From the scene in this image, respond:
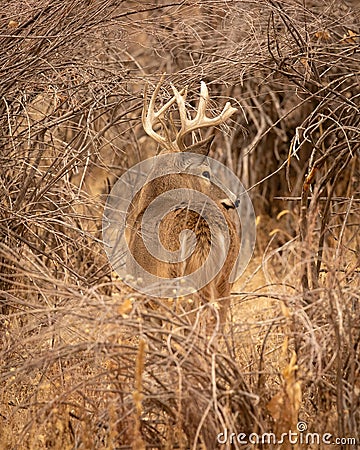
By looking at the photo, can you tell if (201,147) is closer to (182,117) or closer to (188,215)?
(182,117)

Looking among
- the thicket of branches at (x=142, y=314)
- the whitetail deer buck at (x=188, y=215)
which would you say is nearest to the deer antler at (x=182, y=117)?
the whitetail deer buck at (x=188, y=215)

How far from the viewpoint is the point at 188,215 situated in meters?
5.55

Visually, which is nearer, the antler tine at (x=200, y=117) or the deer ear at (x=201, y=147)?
the antler tine at (x=200, y=117)

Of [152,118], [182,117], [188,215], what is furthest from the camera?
[152,118]

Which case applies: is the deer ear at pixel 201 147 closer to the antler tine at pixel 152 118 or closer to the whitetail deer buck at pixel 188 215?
the whitetail deer buck at pixel 188 215

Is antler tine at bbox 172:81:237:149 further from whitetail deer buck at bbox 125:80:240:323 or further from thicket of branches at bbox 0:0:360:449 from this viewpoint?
thicket of branches at bbox 0:0:360:449

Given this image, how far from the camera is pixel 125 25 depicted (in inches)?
216

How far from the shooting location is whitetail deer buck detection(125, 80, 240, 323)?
546cm

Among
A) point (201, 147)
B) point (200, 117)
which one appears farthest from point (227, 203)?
point (200, 117)

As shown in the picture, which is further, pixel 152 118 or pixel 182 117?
pixel 152 118

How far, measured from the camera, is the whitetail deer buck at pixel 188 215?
5465mm

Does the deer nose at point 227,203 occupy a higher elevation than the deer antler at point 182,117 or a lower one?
lower

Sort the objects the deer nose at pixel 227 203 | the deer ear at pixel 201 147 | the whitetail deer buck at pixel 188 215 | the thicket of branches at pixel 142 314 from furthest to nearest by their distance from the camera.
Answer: the deer ear at pixel 201 147, the deer nose at pixel 227 203, the whitetail deer buck at pixel 188 215, the thicket of branches at pixel 142 314

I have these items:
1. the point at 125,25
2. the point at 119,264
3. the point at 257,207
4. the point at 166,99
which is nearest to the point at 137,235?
the point at 119,264
